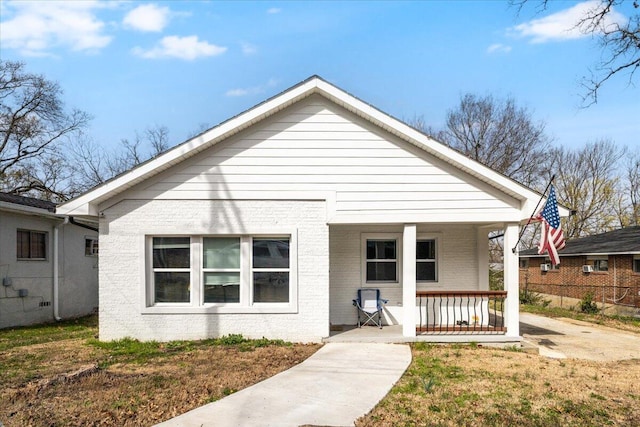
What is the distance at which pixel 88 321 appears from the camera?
1459 centimetres

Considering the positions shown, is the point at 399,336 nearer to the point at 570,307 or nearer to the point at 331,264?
the point at 331,264

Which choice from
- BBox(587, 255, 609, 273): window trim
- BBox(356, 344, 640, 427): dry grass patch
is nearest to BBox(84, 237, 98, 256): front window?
BBox(356, 344, 640, 427): dry grass patch

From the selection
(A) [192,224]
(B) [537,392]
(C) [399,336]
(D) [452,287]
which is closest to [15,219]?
(A) [192,224]

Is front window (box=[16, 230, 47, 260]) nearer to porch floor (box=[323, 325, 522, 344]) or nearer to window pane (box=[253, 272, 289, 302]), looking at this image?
window pane (box=[253, 272, 289, 302])

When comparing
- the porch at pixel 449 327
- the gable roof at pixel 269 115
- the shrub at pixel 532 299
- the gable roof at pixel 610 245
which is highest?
the gable roof at pixel 269 115

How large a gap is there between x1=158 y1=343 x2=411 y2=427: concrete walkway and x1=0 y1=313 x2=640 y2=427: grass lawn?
0.22 m

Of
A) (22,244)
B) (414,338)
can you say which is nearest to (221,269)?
(414,338)

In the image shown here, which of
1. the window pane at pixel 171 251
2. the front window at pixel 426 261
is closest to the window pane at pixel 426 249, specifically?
the front window at pixel 426 261

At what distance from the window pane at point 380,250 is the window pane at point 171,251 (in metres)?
4.42

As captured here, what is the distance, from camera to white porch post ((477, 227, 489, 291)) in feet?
38.3

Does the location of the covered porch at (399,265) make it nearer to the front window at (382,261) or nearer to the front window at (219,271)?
the front window at (382,261)

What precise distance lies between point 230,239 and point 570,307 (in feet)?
62.1

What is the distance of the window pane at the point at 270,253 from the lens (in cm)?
1022

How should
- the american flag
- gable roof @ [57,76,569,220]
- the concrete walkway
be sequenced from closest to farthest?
the concrete walkway < the american flag < gable roof @ [57,76,569,220]
